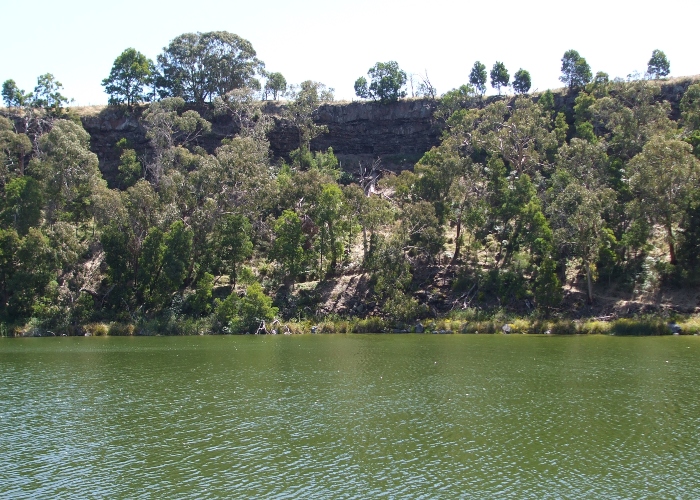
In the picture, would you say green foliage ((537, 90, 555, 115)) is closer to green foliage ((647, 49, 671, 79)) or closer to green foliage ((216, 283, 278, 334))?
green foliage ((647, 49, 671, 79))

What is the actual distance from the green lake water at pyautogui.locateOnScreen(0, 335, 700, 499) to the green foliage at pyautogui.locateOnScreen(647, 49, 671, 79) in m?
61.2

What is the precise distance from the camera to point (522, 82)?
9881cm

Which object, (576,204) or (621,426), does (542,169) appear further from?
(621,426)

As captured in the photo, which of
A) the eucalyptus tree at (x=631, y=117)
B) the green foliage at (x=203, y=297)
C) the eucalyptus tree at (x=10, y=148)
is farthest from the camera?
the eucalyptus tree at (x=10, y=148)

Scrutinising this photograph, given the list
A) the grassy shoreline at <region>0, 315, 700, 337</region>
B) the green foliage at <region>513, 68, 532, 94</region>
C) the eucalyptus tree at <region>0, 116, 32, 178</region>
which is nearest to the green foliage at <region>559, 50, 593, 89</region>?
the green foliage at <region>513, 68, 532, 94</region>

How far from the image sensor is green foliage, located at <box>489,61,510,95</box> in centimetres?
9888

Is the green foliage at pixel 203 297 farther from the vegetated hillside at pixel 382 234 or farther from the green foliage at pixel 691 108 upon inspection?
the green foliage at pixel 691 108

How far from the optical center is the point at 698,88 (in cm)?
7769

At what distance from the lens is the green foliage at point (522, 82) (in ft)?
323

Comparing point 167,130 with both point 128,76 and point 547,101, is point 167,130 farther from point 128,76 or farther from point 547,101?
point 547,101

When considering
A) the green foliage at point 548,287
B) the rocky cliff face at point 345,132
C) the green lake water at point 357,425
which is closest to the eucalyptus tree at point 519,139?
the green foliage at point 548,287

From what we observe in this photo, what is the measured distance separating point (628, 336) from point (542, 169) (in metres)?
29.8

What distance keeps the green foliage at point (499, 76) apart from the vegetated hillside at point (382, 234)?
1976 cm

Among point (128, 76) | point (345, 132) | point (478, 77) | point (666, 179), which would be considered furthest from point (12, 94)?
point (666, 179)
